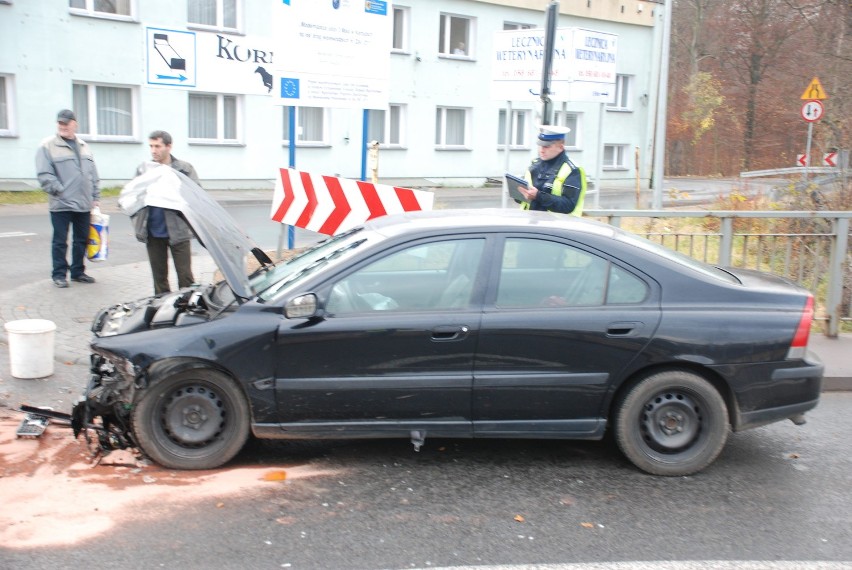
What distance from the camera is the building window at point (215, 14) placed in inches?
911

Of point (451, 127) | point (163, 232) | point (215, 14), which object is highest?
point (215, 14)

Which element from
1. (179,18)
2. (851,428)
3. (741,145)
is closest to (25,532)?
(851,428)

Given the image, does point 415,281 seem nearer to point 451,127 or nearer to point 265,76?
point 265,76

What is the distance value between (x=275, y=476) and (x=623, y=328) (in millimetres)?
2183

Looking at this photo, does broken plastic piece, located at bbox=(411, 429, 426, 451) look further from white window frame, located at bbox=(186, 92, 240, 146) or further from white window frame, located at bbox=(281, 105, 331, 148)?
white window frame, located at bbox=(281, 105, 331, 148)

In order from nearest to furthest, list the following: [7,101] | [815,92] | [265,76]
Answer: [7,101]
[815,92]
[265,76]

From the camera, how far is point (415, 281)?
518cm

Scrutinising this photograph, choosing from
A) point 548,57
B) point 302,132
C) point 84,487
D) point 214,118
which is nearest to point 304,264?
point 84,487

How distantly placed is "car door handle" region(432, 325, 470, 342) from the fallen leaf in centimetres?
118

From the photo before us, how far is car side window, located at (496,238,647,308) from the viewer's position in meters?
5.14

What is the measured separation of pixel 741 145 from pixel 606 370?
40318 millimetres

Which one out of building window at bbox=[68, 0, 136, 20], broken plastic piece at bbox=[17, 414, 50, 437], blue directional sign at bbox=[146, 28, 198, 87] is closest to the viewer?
broken plastic piece at bbox=[17, 414, 50, 437]

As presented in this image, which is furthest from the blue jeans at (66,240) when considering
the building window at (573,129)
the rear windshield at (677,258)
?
the building window at (573,129)

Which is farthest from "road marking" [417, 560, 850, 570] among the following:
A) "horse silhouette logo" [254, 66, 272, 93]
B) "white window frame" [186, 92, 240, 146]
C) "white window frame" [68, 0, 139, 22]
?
"white window frame" [186, 92, 240, 146]
